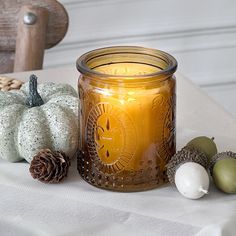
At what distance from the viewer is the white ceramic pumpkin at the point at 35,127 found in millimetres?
699

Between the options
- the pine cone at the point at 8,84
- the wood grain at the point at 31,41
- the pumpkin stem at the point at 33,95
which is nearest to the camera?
the pumpkin stem at the point at 33,95

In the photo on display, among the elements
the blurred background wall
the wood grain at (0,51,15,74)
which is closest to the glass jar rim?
the wood grain at (0,51,15,74)

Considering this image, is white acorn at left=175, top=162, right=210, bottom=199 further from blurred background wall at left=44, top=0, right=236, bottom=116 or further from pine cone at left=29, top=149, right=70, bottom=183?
blurred background wall at left=44, top=0, right=236, bottom=116

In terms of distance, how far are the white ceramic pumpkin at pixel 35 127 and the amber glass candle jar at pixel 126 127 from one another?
30 millimetres

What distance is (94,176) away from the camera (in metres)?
0.68

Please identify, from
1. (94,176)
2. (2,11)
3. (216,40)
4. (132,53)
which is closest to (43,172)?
(94,176)

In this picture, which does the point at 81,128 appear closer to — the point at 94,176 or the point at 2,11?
the point at 94,176

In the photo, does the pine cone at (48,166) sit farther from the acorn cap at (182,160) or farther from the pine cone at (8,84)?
the pine cone at (8,84)

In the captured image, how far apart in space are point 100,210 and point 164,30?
129 centimetres

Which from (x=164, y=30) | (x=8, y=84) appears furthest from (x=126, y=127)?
(x=164, y=30)

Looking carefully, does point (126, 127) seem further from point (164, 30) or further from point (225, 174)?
point (164, 30)

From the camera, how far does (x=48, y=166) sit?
672mm

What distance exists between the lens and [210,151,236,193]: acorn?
25.3 inches

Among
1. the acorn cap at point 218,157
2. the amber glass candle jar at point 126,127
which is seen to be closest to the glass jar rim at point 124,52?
the amber glass candle jar at point 126,127
